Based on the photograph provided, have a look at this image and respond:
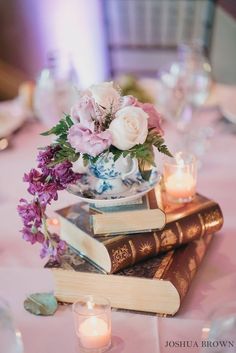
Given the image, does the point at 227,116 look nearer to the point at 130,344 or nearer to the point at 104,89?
the point at 104,89

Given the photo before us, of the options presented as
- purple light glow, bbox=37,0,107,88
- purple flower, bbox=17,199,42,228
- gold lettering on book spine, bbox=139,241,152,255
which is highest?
purple flower, bbox=17,199,42,228

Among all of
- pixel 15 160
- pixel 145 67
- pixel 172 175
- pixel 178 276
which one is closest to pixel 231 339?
pixel 178 276

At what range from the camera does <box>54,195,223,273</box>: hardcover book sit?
2.37 feet

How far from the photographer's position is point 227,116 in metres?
1.44

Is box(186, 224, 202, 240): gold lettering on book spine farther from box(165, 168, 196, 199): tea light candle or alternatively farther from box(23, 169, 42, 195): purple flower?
box(23, 169, 42, 195): purple flower

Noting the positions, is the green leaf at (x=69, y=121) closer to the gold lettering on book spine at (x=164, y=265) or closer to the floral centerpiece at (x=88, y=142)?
the floral centerpiece at (x=88, y=142)

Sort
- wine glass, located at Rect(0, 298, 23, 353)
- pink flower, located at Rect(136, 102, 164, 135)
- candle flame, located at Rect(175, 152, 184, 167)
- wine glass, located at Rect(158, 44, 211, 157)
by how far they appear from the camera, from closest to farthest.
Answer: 1. wine glass, located at Rect(0, 298, 23, 353)
2. pink flower, located at Rect(136, 102, 164, 135)
3. candle flame, located at Rect(175, 152, 184, 167)
4. wine glass, located at Rect(158, 44, 211, 157)

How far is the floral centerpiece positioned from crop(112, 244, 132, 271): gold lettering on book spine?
0.10 m

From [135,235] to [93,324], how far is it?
154 mm

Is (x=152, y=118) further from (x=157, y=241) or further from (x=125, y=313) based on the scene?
(x=125, y=313)

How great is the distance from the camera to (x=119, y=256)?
28.1 inches

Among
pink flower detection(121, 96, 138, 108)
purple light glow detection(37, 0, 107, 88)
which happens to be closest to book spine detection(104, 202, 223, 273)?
pink flower detection(121, 96, 138, 108)

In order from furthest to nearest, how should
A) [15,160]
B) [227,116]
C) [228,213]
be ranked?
[227,116] → [15,160] → [228,213]

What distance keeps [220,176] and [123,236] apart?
506 millimetres
